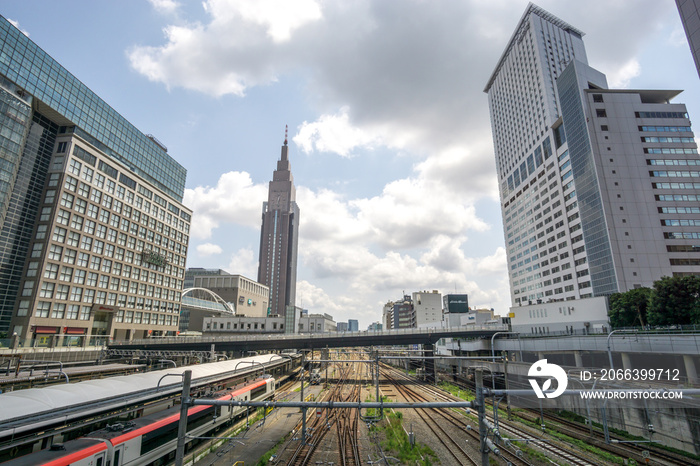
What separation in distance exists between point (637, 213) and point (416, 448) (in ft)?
248

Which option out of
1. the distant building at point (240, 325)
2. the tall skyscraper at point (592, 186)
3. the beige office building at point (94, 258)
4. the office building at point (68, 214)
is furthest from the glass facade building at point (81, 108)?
the tall skyscraper at point (592, 186)

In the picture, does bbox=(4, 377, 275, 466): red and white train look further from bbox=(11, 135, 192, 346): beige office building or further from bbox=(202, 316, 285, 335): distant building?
bbox=(202, 316, 285, 335): distant building

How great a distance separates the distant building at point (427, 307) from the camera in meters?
183

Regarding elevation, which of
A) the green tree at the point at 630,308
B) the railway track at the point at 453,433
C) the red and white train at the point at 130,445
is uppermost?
the green tree at the point at 630,308

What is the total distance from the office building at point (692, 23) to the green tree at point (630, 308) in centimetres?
3262

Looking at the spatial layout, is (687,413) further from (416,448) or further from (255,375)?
(255,375)

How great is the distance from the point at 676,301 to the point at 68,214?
9861 centimetres

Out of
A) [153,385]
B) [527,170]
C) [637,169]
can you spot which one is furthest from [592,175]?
[153,385]

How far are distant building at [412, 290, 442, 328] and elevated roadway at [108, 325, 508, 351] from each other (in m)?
110

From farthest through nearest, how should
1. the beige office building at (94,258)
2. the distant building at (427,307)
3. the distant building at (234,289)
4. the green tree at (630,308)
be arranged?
1. the distant building at (427,307)
2. the distant building at (234,289)
3. the beige office building at (94,258)
4. the green tree at (630,308)

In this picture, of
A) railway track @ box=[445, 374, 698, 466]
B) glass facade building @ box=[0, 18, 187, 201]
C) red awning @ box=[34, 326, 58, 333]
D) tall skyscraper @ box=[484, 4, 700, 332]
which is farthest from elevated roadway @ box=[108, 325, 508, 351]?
glass facade building @ box=[0, 18, 187, 201]

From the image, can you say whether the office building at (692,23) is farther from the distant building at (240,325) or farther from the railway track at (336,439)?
the distant building at (240,325)

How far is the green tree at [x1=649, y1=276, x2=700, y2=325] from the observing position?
4369cm

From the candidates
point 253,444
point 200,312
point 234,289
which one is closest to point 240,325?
point 200,312
